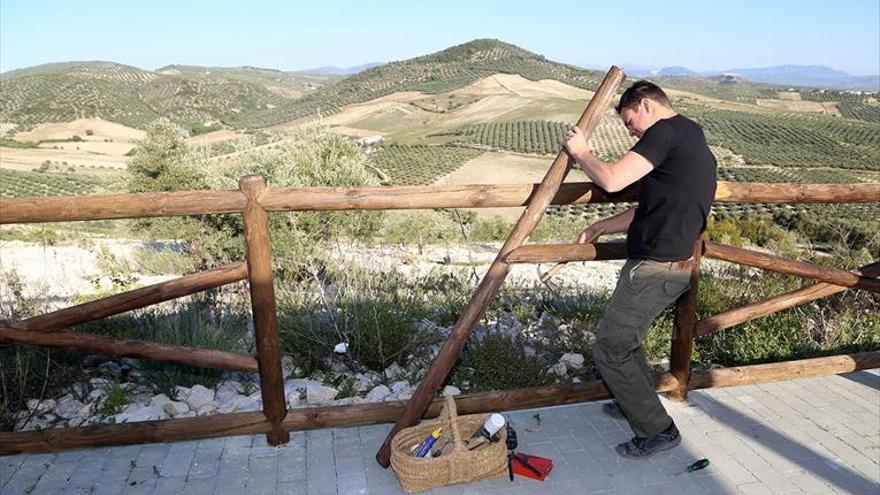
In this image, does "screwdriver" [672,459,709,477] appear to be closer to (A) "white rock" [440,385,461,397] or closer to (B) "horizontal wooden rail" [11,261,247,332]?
(A) "white rock" [440,385,461,397]

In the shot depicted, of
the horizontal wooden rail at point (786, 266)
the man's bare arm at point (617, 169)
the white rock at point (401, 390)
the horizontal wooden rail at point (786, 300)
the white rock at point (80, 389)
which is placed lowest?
the white rock at point (401, 390)

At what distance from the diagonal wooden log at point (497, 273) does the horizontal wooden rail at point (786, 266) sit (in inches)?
43.3

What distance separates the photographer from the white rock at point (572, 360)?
4824 mm

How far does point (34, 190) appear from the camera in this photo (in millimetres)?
51531

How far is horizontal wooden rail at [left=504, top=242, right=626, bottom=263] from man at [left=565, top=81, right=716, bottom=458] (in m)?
0.14

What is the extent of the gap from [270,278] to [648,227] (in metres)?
1.89

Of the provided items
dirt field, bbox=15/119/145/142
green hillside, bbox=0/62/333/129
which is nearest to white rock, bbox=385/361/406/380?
dirt field, bbox=15/119/145/142

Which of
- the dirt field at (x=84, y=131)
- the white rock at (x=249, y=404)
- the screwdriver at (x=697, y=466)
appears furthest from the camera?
the dirt field at (x=84, y=131)

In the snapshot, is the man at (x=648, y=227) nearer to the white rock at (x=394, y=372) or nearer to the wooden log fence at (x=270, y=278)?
the wooden log fence at (x=270, y=278)

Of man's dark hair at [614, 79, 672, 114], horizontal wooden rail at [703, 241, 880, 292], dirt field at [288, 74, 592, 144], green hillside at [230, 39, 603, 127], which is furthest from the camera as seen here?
green hillside at [230, 39, 603, 127]

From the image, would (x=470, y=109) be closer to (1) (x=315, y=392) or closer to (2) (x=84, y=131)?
(2) (x=84, y=131)

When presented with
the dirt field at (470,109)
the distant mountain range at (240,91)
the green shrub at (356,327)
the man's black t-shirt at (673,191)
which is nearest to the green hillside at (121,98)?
the distant mountain range at (240,91)

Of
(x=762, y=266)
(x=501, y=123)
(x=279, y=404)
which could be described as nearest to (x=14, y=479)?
(x=279, y=404)

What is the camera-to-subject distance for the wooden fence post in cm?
378
